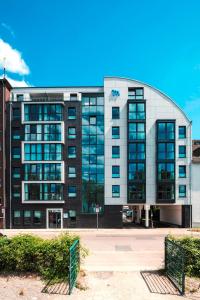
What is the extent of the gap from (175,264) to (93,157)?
1207 inches

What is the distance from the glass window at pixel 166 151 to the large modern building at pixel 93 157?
0.05 ft

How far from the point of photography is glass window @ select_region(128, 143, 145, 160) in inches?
1634

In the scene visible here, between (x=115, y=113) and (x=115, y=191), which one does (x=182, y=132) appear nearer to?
(x=115, y=113)

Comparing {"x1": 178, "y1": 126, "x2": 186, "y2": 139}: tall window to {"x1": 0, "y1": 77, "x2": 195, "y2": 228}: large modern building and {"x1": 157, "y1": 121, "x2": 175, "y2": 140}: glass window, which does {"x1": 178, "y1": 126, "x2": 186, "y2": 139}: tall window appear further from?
{"x1": 157, "y1": 121, "x2": 175, "y2": 140}: glass window

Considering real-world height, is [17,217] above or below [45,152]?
below

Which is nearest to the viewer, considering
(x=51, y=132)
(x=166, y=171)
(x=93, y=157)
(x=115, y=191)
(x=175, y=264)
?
(x=175, y=264)

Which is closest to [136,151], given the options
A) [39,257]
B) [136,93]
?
[136,93]

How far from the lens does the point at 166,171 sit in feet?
135

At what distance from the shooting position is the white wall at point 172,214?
142 feet

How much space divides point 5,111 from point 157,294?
37.2m

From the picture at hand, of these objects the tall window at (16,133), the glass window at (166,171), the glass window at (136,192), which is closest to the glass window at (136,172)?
the glass window at (136,192)

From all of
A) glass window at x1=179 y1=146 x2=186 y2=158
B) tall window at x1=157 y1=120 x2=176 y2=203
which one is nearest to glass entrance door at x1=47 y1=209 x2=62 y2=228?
tall window at x1=157 y1=120 x2=176 y2=203

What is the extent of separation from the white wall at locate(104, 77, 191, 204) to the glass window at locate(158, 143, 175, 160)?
844 mm

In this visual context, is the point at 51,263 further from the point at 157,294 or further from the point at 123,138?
the point at 123,138
